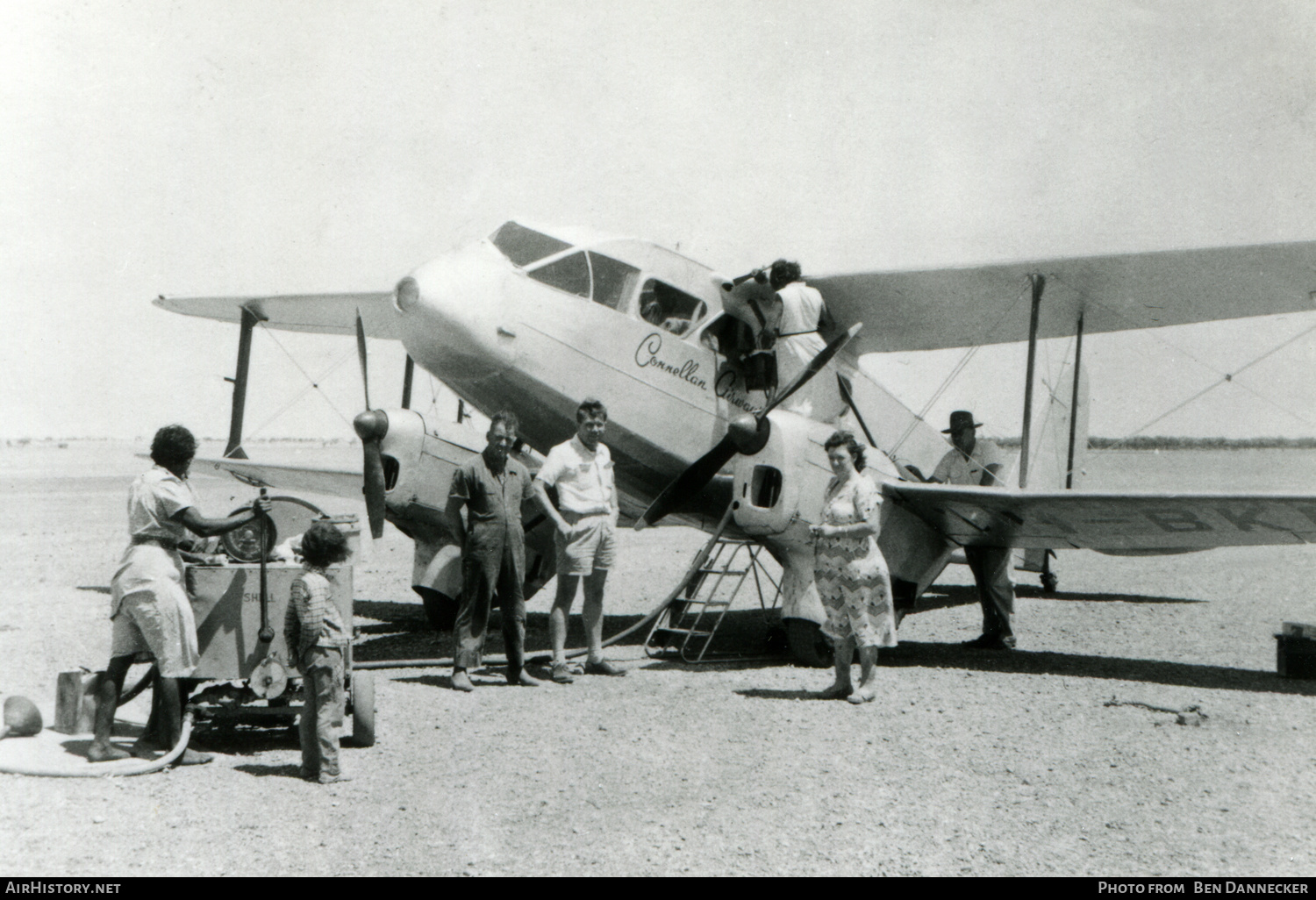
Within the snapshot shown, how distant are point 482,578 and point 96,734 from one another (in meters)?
2.77

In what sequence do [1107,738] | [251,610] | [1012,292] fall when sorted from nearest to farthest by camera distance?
[251,610]
[1107,738]
[1012,292]

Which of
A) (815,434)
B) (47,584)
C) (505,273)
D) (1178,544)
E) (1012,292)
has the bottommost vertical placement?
(47,584)

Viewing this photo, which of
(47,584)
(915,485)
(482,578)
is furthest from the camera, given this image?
(47,584)

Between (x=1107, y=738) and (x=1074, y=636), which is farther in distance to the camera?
(x=1074, y=636)

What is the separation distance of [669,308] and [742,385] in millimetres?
1104

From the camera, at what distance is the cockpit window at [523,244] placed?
850cm

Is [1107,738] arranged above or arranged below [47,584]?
above

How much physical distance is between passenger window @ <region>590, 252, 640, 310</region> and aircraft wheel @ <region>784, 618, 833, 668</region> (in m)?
3.18

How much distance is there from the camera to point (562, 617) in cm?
789

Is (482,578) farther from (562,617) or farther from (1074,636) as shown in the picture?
(1074,636)

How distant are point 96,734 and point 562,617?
340 centimetres

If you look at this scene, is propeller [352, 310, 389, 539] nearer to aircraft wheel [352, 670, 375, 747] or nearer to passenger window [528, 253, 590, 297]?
passenger window [528, 253, 590, 297]

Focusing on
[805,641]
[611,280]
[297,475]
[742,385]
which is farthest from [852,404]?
[297,475]
